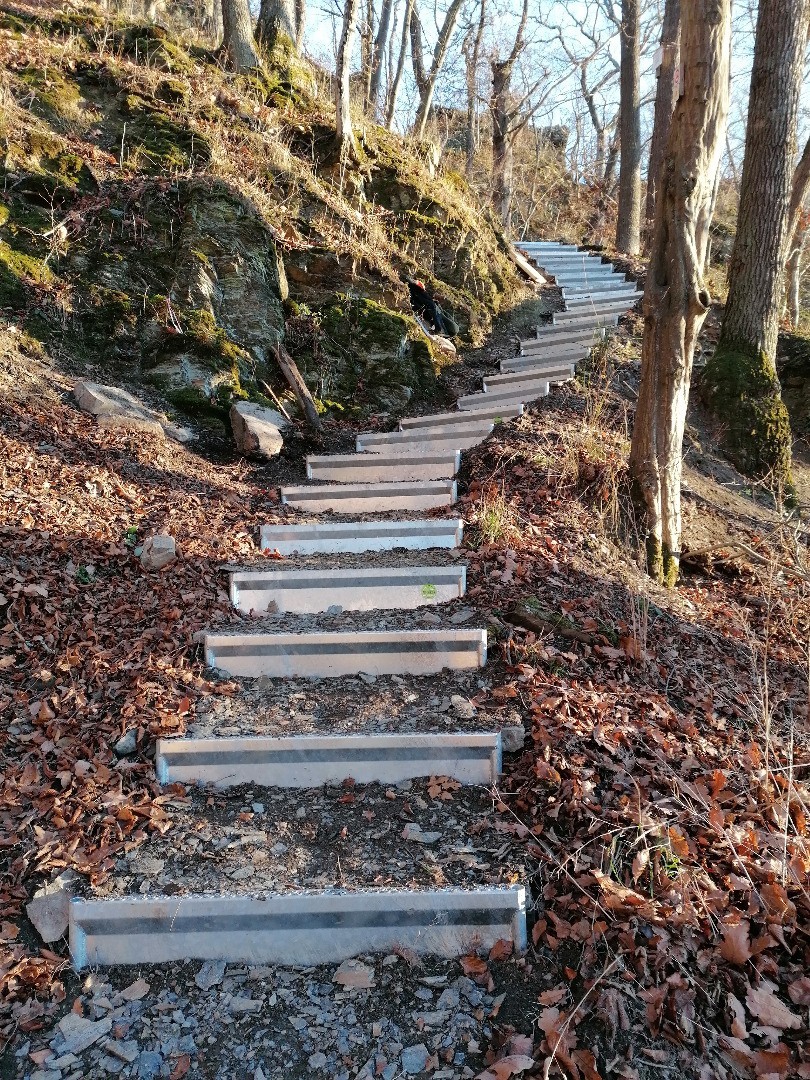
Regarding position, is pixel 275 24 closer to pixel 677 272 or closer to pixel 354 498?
pixel 354 498

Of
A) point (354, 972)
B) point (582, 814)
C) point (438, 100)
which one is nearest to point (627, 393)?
point (582, 814)

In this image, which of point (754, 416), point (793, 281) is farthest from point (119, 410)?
point (793, 281)

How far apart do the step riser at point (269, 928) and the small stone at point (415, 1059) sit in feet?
0.97

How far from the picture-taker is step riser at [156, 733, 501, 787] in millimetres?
2811

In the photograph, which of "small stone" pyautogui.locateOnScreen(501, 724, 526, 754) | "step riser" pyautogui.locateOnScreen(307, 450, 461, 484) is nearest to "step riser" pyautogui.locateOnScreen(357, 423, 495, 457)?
"step riser" pyautogui.locateOnScreen(307, 450, 461, 484)

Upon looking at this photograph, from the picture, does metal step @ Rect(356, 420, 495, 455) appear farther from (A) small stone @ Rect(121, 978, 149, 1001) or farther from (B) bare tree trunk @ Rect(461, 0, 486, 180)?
(B) bare tree trunk @ Rect(461, 0, 486, 180)

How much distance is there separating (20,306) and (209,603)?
3.70m

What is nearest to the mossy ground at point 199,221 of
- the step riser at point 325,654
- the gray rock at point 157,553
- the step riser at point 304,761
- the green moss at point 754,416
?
the gray rock at point 157,553

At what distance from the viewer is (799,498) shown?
6.75 meters

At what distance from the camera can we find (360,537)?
4797 millimetres

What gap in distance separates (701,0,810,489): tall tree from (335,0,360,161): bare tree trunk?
4599mm

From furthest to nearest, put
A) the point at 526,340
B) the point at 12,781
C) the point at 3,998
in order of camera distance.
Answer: the point at 526,340, the point at 12,781, the point at 3,998

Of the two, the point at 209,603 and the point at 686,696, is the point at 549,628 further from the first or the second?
the point at 209,603

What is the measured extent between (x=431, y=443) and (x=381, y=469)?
67 centimetres
